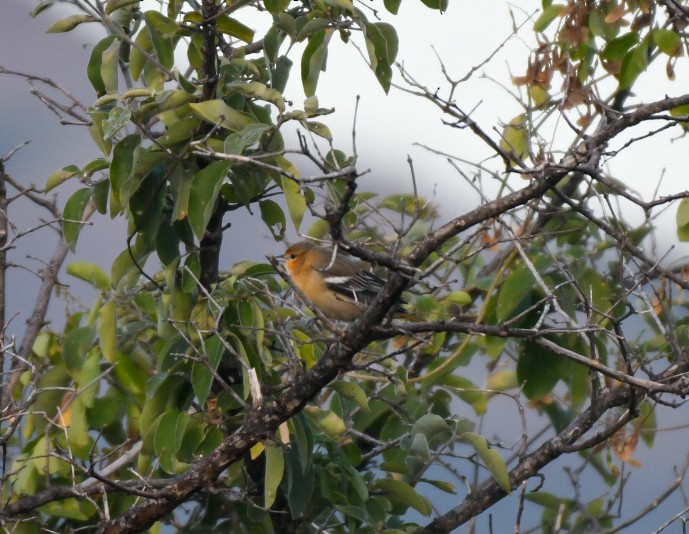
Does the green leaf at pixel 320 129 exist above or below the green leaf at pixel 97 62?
below

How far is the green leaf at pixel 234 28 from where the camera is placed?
11.2 feet

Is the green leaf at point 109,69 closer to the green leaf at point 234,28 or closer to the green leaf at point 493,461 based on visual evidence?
the green leaf at point 234,28

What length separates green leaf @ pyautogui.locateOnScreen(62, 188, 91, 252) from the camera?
10.8ft

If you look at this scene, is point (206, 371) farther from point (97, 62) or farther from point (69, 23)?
point (69, 23)

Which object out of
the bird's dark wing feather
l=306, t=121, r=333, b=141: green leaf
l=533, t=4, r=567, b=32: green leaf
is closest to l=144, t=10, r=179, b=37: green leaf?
l=306, t=121, r=333, b=141: green leaf

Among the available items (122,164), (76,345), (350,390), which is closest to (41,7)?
(122,164)

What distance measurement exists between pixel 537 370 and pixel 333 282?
1481 millimetres

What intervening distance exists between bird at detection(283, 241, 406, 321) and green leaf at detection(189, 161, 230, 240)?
1752 mm

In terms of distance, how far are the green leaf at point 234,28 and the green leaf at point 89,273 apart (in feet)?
3.73

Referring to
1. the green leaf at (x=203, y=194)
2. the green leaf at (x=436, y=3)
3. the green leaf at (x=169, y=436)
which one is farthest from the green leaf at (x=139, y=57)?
the green leaf at (x=169, y=436)

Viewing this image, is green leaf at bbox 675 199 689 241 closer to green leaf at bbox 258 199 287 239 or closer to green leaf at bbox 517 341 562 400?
green leaf at bbox 517 341 562 400

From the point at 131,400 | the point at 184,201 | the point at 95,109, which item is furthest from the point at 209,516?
the point at 95,109

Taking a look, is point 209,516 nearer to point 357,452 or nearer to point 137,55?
point 357,452

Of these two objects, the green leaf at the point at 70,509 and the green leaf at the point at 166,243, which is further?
the green leaf at the point at 70,509
